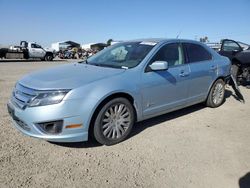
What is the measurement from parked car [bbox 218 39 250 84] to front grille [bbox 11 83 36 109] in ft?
26.3

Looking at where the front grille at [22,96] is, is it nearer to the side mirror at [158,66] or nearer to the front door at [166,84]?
the front door at [166,84]

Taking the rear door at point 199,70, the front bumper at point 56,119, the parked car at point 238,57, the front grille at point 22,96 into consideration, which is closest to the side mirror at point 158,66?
the rear door at point 199,70

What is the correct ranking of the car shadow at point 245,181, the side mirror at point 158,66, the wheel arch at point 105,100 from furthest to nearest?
the side mirror at point 158,66, the wheel arch at point 105,100, the car shadow at point 245,181

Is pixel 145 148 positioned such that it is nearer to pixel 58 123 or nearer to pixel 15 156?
pixel 58 123

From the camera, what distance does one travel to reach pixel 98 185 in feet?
10.1

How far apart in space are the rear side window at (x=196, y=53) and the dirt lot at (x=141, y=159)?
1.40 m

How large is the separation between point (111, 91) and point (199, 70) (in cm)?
240

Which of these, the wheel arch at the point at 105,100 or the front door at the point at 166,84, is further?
the front door at the point at 166,84

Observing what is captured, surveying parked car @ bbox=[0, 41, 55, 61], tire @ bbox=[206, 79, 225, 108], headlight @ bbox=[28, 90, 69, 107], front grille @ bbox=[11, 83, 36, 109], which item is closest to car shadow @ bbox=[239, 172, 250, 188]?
headlight @ bbox=[28, 90, 69, 107]

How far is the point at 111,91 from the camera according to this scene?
3920 mm

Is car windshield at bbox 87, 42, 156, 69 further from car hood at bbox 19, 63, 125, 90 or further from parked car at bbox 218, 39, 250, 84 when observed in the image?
parked car at bbox 218, 39, 250, 84

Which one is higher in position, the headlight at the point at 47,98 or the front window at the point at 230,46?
A: the front window at the point at 230,46

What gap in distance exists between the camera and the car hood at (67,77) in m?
3.71

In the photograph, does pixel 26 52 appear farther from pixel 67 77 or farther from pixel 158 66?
pixel 158 66
